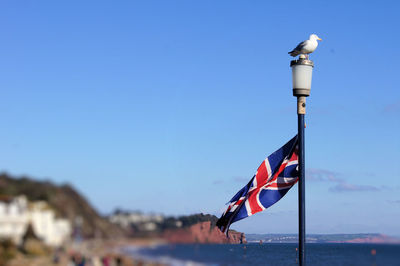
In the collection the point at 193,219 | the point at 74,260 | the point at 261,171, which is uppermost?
the point at 261,171

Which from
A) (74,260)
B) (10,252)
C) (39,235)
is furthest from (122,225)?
(10,252)

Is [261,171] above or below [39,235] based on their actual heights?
above

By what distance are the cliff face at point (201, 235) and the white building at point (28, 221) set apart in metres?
2.39

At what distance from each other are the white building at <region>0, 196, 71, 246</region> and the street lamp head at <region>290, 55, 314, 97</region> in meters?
4.38

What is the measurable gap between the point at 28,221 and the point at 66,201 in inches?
43.1

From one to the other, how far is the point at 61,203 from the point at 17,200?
0.98m

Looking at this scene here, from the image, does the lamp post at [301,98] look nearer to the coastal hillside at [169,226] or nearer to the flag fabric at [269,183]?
the flag fabric at [269,183]

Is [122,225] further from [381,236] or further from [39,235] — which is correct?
[381,236]

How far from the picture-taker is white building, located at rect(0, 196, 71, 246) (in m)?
9.65

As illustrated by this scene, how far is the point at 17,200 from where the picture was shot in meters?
9.84

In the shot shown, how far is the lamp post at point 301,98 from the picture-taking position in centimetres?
741

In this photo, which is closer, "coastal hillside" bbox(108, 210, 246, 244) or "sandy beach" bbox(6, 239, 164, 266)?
"coastal hillside" bbox(108, 210, 246, 244)

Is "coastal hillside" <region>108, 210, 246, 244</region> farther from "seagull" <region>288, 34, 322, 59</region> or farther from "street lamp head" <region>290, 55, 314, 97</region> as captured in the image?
"seagull" <region>288, 34, 322, 59</region>

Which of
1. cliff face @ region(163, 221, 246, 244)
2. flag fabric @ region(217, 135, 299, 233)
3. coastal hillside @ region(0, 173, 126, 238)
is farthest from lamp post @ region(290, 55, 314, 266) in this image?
coastal hillside @ region(0, 173, 126, 238)
